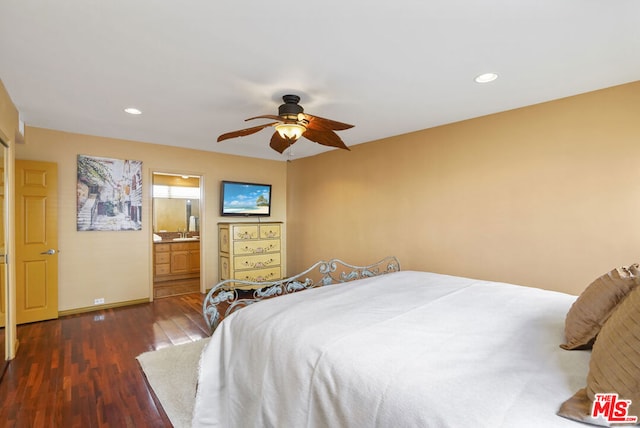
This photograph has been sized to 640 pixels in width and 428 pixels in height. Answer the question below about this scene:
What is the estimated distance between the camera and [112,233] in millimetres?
4402

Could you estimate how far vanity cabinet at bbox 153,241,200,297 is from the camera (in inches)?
241

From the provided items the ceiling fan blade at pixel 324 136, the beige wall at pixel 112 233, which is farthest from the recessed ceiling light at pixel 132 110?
the ceiling fan blade at pixel 324 136

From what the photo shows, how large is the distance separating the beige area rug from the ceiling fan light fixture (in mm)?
2052

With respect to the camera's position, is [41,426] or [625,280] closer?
[625,280]

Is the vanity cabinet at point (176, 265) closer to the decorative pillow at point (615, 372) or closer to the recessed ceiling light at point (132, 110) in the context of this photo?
the recessed ceiling light at point (132, 110)

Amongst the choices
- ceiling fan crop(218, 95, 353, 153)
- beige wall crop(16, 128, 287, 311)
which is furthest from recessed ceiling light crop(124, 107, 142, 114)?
beige wall crop(16, 128, 287, 311)

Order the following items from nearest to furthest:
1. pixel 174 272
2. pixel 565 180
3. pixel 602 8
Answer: pixel 602 8 → pixel 565 180 → pixel 174 272

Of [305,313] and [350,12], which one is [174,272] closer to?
[305,313]

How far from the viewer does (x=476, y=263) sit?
11.4ft

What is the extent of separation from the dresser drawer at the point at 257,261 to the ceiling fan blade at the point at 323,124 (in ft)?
9.95

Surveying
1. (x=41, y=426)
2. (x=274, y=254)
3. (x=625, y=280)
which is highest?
(x=625, y=280)

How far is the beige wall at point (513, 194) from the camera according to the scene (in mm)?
2668

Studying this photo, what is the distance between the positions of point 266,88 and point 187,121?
1.45 m

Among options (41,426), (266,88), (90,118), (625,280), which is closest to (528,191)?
(625,280)
